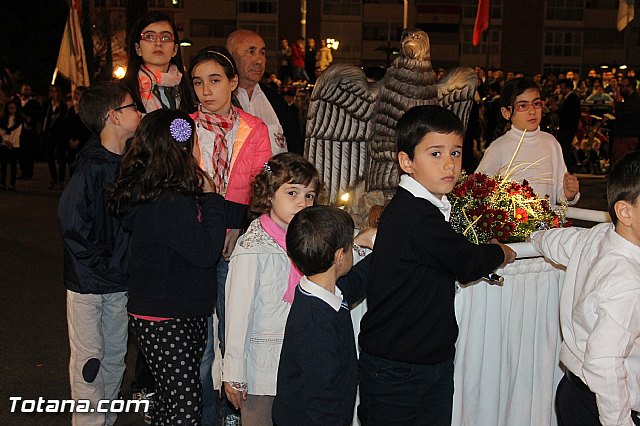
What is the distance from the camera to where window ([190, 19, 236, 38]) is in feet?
152

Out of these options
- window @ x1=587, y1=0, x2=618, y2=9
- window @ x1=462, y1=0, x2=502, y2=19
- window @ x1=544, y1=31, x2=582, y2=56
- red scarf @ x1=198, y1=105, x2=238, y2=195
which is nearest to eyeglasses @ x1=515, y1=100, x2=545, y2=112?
red scarf @ x1=198, y1=105, x2=238, y2=195

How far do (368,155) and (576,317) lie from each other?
2.47m

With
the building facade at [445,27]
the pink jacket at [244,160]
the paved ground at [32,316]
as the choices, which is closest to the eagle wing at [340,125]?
the pink jacket at [244,160]

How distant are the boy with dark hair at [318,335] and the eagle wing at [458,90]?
7.57 ft

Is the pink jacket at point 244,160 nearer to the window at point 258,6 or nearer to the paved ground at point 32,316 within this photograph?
the paved ground at point 32,316

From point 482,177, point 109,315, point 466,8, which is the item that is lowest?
point 109,315

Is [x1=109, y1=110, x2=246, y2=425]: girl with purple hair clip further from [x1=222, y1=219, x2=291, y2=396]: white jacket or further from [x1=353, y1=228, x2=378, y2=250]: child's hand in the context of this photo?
[x1=353, y1=228, x2=378, y2=250]: child's hand

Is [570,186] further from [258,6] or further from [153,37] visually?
[258,6]

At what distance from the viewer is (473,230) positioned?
379cm

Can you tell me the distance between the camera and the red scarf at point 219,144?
13.9 ft

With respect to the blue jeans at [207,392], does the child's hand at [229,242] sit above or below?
above

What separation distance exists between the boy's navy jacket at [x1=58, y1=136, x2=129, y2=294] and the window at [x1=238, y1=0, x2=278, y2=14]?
43.8 metres

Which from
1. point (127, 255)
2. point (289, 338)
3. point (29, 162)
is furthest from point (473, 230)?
point (29, 162)

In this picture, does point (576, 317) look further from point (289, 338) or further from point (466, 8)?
point (466, 8)
